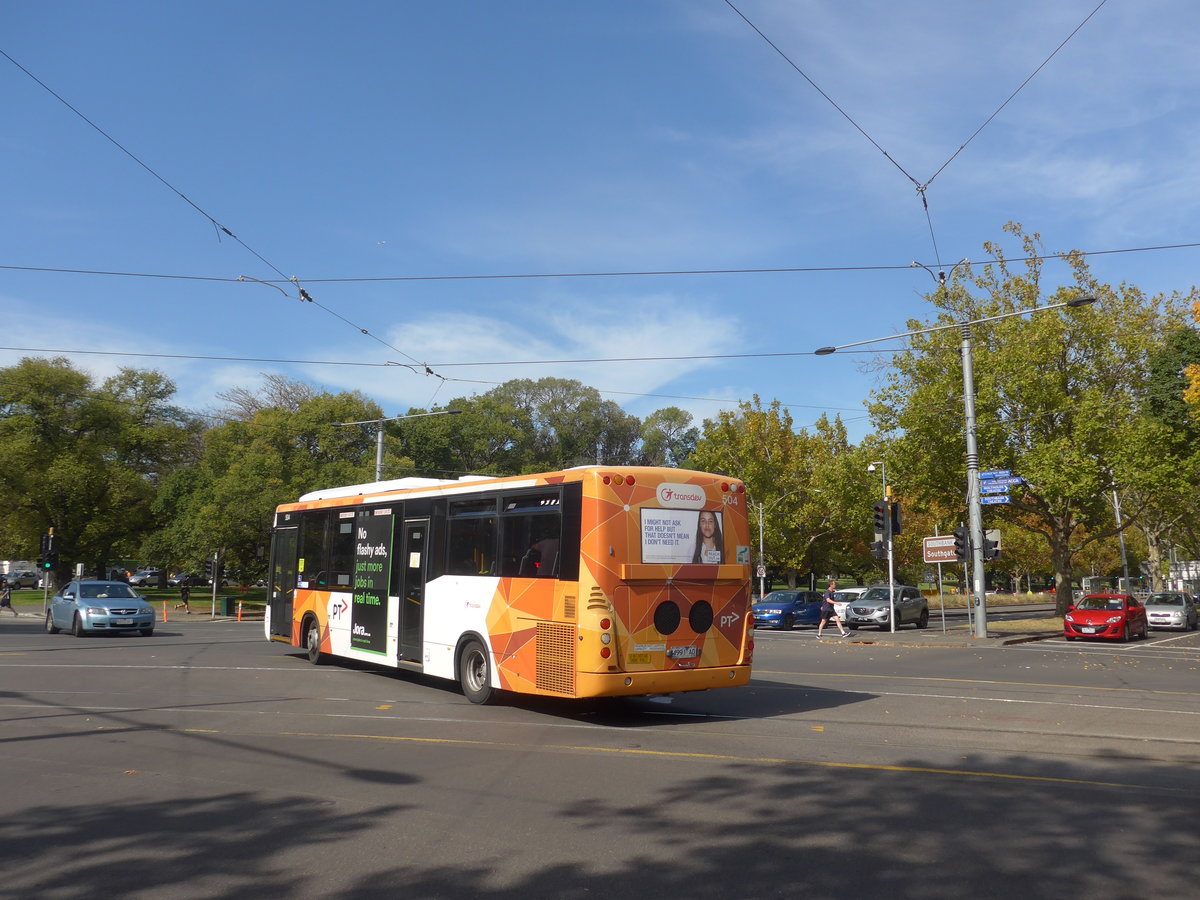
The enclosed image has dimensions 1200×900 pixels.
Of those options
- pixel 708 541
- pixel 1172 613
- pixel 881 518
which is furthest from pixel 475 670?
pixel 1172 613

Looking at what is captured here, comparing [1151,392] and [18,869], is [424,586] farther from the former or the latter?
[1151,392]

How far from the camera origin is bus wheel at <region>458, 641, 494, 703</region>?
41.2 ft

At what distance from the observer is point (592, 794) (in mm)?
7426

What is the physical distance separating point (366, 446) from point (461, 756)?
52.1 m

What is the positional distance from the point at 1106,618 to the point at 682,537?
21.9 meters

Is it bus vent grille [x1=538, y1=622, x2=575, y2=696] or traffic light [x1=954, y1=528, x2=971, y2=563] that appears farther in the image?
traffic light [x1=954, y1=528, x2=971, y2=563]

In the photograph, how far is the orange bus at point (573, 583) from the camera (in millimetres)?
11008

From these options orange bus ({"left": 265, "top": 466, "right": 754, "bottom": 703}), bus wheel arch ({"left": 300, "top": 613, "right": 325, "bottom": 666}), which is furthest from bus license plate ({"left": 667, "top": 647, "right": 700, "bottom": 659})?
bus wheel arch ({"left": 300, "top": 613, "right": 325, "bottom": 666})

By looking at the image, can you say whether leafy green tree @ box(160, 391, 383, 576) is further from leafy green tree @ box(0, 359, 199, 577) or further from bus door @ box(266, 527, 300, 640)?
bus door @ box(266, 527, 300, 640)

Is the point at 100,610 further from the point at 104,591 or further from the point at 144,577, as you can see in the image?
the point at 144,577

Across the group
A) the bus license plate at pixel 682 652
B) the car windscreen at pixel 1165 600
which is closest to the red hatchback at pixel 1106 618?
the car windscreen at pixel 1165 600

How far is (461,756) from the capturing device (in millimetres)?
8945

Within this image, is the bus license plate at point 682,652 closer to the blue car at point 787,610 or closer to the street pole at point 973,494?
the street pole at point 973,494

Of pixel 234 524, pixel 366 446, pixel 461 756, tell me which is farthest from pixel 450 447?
pixel 461 756
